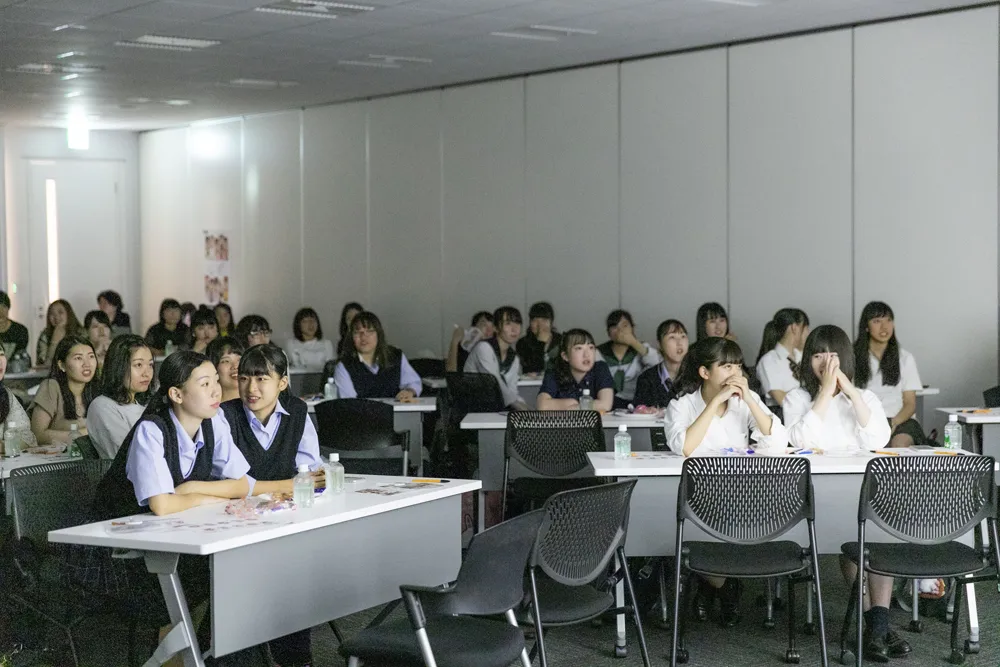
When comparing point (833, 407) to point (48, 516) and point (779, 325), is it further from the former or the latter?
point (48, 516)

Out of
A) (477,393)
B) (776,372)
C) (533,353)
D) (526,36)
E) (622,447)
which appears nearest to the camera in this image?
(622,447)

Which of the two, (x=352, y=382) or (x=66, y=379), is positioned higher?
(x=66, y=379)

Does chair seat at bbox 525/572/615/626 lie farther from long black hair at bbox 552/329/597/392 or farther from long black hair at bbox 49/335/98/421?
long black hair at bbox 49/335/98/421

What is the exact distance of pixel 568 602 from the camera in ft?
14.2

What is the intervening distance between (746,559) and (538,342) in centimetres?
597

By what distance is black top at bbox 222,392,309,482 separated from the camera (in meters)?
4.96

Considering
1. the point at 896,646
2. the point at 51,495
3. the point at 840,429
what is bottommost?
the point at 896,646

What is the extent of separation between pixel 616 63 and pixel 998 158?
3626 mm

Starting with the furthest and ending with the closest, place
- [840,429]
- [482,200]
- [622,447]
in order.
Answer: [482,200] < [840,429] < [622,447]

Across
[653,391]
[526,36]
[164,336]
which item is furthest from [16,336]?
[653,391]

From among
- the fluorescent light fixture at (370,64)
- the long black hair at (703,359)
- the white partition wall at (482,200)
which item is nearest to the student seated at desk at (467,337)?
the white partition wall at (482,200)

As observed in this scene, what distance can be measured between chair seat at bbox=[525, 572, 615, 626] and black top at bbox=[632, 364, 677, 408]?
10.6 feet

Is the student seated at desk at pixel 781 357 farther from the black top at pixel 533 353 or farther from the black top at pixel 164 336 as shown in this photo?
the black top at pixel 164 336

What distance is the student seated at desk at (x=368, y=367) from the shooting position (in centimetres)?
860
